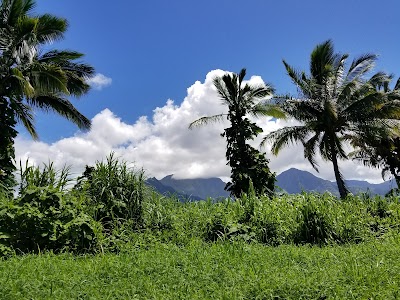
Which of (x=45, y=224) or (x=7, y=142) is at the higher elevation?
(x=7, y=142)

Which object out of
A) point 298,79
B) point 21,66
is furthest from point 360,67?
point 21,66

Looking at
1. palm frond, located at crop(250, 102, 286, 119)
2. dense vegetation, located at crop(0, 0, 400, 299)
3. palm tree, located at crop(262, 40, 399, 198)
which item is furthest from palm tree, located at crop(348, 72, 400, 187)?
dense vegetation, located at crop(0, 0, 400, 299)

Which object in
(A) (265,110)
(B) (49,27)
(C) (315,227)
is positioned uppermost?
(B) (49,27)

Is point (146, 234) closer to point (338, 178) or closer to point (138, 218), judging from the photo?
point (138, 218)

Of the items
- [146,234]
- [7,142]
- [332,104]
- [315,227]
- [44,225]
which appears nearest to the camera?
[44,225]

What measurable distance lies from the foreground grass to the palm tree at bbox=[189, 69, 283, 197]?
1190 cm

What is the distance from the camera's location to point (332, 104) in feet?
64.0

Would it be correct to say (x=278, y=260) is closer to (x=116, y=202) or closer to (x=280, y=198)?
(x=116, y=202)

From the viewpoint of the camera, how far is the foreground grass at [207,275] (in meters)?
3.87

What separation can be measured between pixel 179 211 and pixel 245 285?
4.05 meters

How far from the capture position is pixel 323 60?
2123 centimetres

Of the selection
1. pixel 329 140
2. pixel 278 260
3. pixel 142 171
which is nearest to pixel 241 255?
pixel 278 260

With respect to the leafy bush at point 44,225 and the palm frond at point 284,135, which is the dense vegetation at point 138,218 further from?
the palm frond at point 284,135

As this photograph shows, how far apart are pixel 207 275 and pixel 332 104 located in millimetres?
16836
